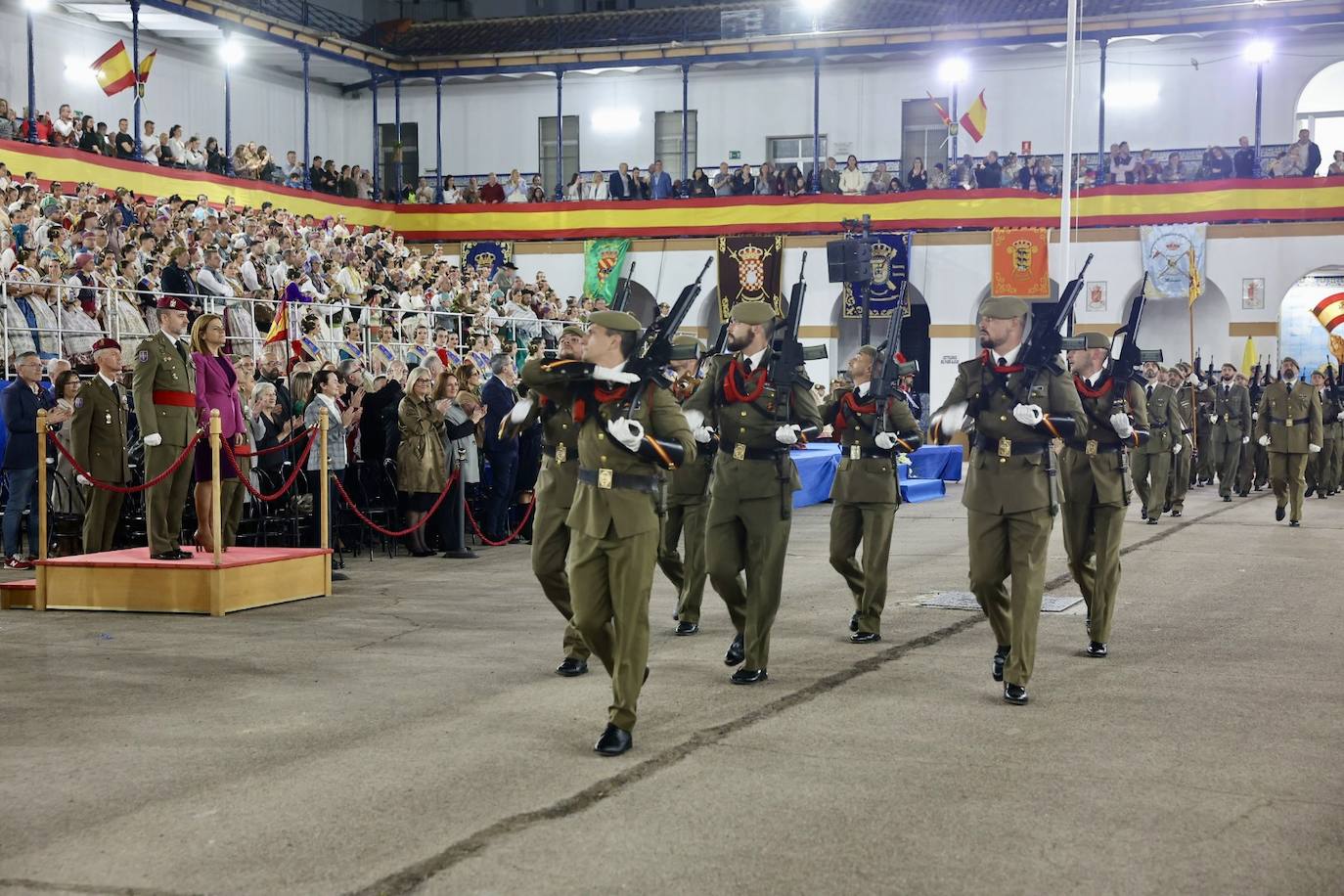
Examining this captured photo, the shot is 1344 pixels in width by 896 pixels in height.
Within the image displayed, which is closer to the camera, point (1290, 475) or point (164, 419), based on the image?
point (164, 419)

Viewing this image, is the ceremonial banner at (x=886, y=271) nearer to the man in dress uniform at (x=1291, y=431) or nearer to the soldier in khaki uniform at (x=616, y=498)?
the man in dress uniform at (x=1291, y=431)

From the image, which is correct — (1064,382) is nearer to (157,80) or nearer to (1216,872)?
(1216,872)

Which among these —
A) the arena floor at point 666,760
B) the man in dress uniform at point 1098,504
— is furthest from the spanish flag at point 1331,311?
the man in dress uniform at point 1098,504

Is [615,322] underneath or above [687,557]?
above

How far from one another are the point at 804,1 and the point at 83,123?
18.3 metres

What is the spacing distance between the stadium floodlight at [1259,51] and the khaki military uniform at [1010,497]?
1152 inches

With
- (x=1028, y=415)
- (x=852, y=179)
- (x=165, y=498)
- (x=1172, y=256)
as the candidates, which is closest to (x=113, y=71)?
(x=852, y=179)

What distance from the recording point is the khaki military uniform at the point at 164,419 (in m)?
10.9

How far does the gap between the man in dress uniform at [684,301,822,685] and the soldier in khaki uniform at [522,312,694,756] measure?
4.57 ft

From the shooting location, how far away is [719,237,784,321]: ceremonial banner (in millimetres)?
34031

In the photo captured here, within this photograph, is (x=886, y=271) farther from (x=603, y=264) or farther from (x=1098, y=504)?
(x=1098, y=504)

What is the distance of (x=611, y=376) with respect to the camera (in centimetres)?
651

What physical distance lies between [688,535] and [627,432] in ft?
12.7

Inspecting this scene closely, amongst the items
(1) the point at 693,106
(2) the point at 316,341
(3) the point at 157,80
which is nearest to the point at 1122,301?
(1) the point at 693,106
